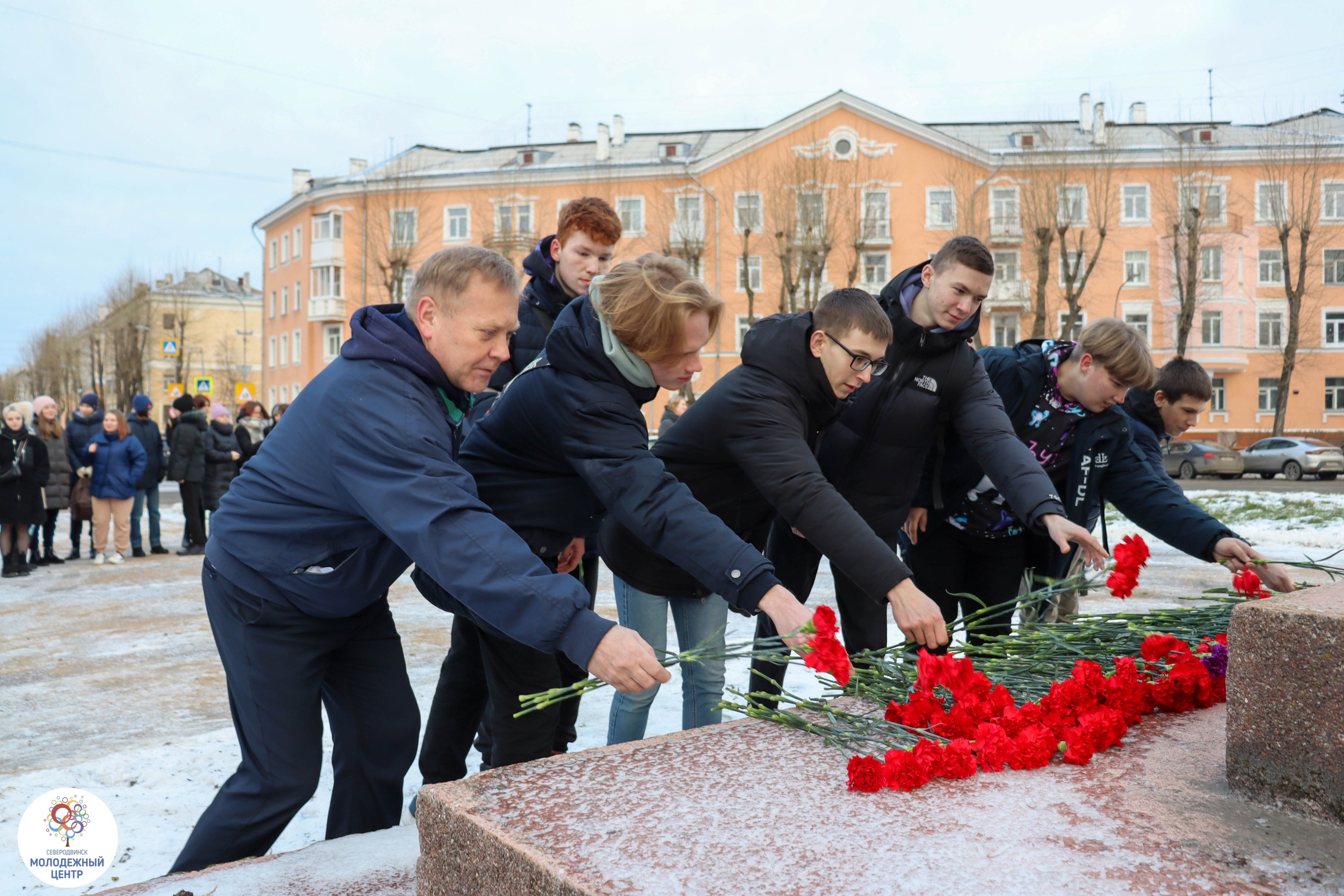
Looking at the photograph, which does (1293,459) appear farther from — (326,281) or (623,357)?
(326,281)

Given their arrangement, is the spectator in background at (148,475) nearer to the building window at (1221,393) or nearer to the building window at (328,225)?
the building window at (328,225)

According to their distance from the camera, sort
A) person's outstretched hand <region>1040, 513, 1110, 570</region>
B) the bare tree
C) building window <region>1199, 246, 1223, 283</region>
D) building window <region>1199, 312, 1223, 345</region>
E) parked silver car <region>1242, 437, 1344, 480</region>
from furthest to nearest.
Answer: building window <region>1199, 312, 1223, 345</region>, building window <region>1199, 246, 1223, 283</region>, the bare tree, parked silver car <region>1242, 437, 1344, 480</region>, person's outstretched hand <region>1040, 513, 1110, 570</region>

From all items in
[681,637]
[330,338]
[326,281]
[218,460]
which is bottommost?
[681,637]

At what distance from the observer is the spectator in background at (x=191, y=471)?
1066 cm

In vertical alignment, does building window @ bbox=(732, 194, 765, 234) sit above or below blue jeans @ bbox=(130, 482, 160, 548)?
above

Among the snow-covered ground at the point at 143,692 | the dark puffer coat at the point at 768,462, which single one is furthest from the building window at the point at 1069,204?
the dark puffer coat at the point at 768,462

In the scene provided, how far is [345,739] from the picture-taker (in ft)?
8.53

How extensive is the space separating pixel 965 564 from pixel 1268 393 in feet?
130

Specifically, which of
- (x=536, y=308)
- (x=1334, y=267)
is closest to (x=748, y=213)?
(x=1334, y=267)

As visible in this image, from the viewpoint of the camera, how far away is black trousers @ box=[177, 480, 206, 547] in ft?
34.9

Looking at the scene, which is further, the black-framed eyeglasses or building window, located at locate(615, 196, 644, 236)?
building window, located at locate(615, 196, 644, 236)

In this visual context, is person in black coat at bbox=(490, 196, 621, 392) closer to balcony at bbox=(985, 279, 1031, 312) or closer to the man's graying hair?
the man's graying hair

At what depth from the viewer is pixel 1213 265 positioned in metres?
36.5

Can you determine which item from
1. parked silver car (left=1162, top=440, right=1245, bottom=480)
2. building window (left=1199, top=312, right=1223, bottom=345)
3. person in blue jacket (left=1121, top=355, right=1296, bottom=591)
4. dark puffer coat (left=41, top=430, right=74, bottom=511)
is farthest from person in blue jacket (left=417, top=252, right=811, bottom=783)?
building window (left=1199, top=312, right=1223, bottom=345)
